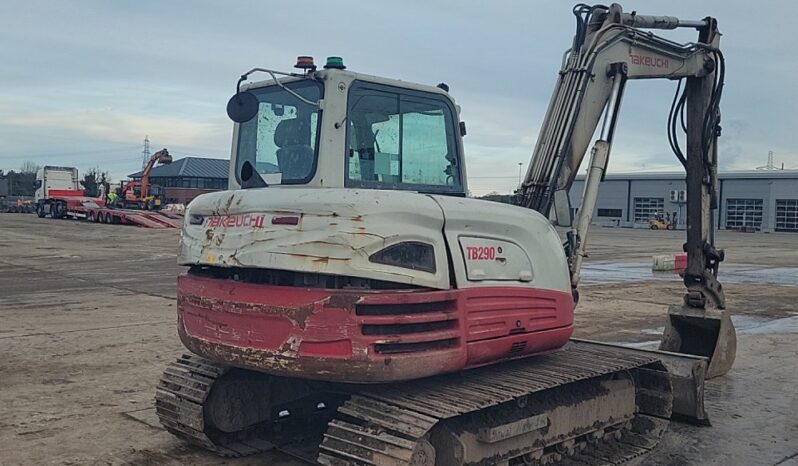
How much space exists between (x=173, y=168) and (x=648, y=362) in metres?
71.0

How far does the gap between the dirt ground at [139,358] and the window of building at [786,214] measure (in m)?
56.7

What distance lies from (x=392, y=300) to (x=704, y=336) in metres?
5.54

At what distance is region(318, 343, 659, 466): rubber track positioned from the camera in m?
4.58

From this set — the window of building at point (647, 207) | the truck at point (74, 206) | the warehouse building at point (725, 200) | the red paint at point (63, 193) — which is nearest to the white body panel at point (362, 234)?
the truck at point (74, 206)

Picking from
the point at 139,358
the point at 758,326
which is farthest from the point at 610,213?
the point at 139,358

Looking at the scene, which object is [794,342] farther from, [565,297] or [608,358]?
[565,297]

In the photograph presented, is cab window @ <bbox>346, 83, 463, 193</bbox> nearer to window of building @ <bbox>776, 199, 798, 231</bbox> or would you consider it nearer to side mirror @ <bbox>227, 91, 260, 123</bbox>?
side mirror @ <bbox>227, 91, 260, 123</bbox>

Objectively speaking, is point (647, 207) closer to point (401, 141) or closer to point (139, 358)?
point (139, 358)

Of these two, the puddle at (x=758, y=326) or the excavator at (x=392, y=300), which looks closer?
the excavator at (x=392, y=300)

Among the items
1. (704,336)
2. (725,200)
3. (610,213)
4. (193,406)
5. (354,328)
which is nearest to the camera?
(354,328)

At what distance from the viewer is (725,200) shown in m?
78.0

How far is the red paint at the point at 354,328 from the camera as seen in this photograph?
467 centimetres

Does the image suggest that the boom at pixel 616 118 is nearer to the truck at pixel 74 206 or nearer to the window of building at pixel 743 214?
the truck at pixel 74 206

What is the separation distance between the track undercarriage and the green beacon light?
7.17ft
